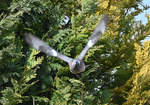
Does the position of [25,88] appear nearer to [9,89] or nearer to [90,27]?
[9,89]

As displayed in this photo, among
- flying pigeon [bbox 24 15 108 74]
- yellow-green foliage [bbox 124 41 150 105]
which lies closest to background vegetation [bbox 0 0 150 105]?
yellow-green foliage [bbox 124 41 150 105]

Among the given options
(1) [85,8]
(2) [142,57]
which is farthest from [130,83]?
(1) [85,8]

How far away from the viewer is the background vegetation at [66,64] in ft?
18.8

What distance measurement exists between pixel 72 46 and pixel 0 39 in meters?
1.43

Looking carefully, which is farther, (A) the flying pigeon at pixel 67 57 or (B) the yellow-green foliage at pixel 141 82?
(B) the yellow-green foliage at pixel 141 82

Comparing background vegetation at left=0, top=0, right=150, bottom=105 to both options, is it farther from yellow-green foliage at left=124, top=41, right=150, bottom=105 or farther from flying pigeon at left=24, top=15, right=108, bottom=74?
flying pigeon at left=24, top=15, right=108, bottom=74

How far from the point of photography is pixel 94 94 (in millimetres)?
6406

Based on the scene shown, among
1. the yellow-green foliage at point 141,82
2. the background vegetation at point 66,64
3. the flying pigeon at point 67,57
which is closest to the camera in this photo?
the flying pigeon at point 67,57

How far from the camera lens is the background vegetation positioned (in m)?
5.72

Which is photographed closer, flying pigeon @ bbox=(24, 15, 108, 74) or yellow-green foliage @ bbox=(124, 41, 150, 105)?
flying pigeon @ bbox=(24, 15, 108, 74)

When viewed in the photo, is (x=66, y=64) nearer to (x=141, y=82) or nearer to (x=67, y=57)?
(x=141, y=82)

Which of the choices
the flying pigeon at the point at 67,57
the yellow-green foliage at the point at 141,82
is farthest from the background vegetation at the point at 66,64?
the flying pigeon at the point at 67,57

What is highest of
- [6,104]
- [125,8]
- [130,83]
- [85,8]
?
[125,8]

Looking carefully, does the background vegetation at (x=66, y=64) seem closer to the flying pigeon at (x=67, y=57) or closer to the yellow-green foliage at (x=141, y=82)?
the yellow-green foliage at (x=141, y=82)
